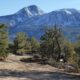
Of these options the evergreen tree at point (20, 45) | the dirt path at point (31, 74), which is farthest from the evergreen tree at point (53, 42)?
the evergreen tree at point (20, 45)

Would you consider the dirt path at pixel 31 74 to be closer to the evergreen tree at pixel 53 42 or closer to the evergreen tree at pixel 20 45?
the evergreen tree at pixel 53 42

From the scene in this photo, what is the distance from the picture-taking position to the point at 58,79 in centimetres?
4119

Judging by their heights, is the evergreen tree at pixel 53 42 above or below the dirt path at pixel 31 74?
above

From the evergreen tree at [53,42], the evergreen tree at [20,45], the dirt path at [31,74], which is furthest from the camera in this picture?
the evergreen tree at [20,45]

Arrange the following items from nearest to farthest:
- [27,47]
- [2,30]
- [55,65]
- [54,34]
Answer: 1. [55,65]
2. [2,30]
3. [54,34]
4. [27,47]

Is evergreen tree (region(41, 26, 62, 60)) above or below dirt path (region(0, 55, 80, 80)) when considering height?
above

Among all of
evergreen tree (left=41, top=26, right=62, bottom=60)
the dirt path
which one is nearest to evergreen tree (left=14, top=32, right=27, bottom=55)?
evergreen tree (left=41, top=26, right=62, bottom=60)

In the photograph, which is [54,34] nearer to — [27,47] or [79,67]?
[79,67]

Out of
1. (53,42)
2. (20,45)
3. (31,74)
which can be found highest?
(53,42)

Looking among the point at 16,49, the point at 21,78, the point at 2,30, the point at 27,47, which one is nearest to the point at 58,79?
the point at 21,78

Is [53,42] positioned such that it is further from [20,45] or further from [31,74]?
[20,45]

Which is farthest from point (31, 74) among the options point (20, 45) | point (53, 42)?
point (20, 45)

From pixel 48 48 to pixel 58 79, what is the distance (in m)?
34.7

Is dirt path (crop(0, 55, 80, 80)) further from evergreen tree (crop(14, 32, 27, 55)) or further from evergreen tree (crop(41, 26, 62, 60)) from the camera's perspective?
evergreen tree (crop(14, 32, 27, 55))
